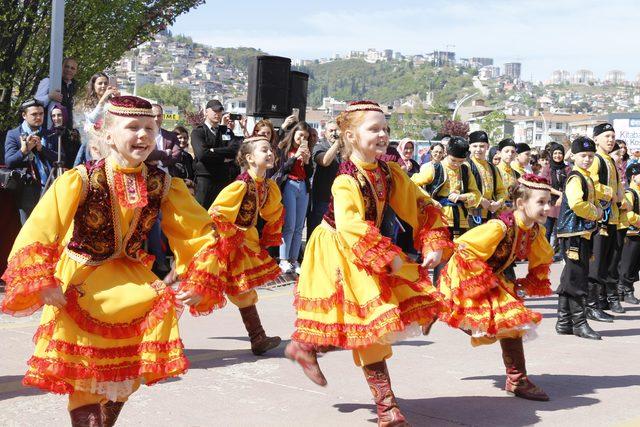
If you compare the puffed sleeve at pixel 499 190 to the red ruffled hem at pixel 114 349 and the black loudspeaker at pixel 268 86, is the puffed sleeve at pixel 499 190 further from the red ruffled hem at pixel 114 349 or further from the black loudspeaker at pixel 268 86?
the red ruffled hem at pixel 114 349

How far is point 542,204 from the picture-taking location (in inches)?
247

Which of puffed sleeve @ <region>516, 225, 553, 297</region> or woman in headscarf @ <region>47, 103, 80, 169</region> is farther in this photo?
woman in headscarf @ <region>47, 103, 80, 169</region>

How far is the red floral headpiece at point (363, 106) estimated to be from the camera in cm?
563

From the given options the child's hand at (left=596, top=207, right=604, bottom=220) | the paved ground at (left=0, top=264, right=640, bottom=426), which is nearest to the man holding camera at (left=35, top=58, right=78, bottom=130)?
the paved ground at (left=0, top=264, right=640, bottom=426)

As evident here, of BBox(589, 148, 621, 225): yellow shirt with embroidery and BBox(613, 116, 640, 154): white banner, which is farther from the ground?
BBox(613, 116, 640, 154): white banner

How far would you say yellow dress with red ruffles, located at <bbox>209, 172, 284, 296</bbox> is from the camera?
7180 mm

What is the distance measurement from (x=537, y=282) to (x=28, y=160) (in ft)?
18.6

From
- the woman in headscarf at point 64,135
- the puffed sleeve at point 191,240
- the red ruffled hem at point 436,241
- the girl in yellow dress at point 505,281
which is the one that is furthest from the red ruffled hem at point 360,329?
the woman in headscarf at point 64,135

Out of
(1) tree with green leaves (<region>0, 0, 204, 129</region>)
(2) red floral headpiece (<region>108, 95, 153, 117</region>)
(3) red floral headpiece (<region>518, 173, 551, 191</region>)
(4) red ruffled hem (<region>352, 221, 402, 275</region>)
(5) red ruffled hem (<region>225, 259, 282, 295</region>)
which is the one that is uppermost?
(1) tree with green leaves (<region>0, 0, 204, 129</region>)

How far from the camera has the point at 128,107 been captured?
14.7ft

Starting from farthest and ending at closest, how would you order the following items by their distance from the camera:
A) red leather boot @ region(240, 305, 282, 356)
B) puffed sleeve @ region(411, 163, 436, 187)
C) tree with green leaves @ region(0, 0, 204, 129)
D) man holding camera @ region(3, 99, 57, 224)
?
1. tree with green leaves @ region(0, 0, 204, 129)
2. man holding camera @ region(3, 99, 57, 224)
3. puffed sleeve @ region(411, 163, 436, 187)
4. red leather boot @ region(240, 305, 282, 356)

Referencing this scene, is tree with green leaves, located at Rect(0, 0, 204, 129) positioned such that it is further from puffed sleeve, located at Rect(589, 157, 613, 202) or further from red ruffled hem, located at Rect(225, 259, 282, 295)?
puffed sleeve, located at Rect(589, 157, 613, 202)

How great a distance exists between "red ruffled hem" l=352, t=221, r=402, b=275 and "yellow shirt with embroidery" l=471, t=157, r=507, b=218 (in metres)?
4.65

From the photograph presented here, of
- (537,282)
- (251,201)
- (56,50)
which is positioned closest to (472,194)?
(251,201)
